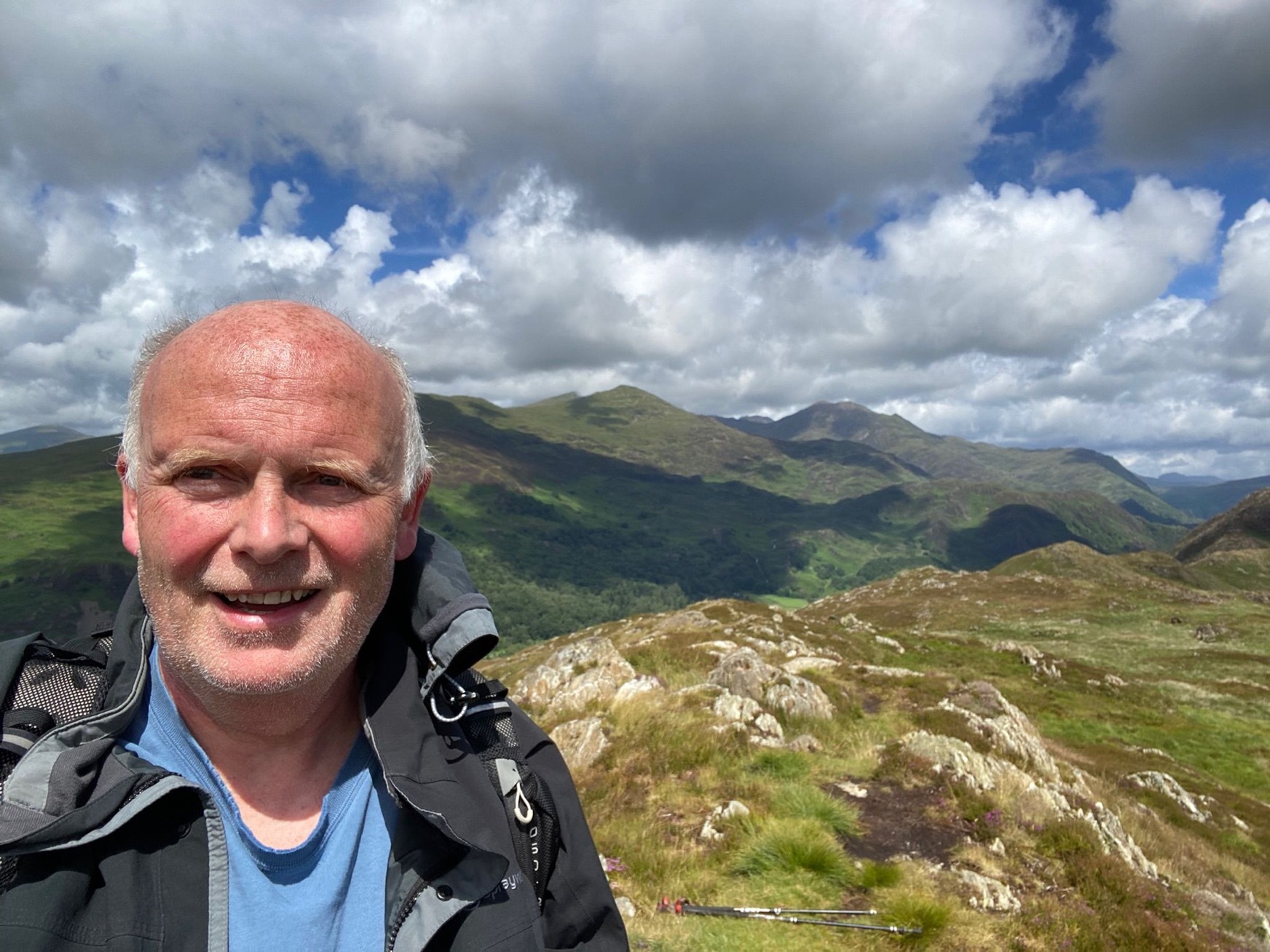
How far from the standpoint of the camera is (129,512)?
296cm

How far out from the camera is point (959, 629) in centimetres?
7531

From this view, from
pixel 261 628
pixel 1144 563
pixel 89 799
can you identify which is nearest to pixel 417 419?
pixel 261 628

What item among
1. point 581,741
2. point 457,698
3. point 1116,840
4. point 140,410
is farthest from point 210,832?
point 1116,840

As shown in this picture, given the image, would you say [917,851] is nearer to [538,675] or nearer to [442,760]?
[442,760]

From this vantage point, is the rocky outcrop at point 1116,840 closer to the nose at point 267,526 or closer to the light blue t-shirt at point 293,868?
the light blue t-shirt at point 293,868

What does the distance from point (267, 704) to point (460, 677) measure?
1004 millimetres

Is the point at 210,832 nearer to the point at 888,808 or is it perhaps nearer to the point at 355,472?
the point at 355,472

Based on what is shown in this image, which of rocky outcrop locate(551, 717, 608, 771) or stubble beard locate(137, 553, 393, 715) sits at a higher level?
stubble beard locate(137, 553, 393, 715)

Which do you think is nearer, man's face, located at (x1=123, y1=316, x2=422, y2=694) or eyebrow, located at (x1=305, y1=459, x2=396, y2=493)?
man's face, located at (x1=123, y1=316, x2=422, y2=694)

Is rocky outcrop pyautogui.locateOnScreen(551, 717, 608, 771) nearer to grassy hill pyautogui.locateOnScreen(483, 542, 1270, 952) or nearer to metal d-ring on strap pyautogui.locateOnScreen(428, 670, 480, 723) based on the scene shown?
grassy hill pyautogui.locateOnScreen(483, 542, 1270, 952)

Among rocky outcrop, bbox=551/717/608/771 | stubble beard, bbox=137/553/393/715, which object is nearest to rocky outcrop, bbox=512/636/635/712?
rocky outcrop, bbox=551/717/608/771

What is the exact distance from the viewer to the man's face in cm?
270

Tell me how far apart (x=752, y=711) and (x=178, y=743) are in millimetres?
15013

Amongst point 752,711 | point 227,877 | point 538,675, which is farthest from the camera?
point 538,675
